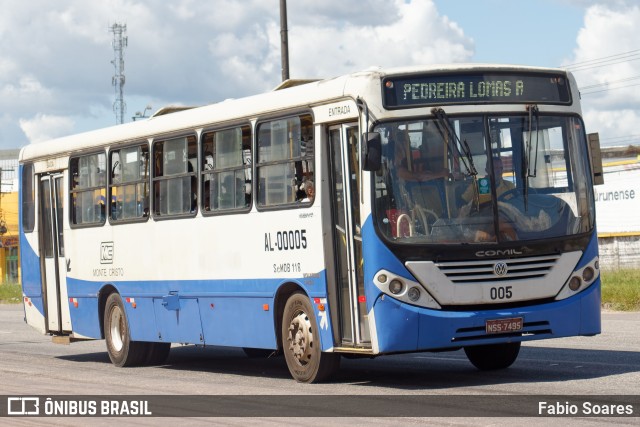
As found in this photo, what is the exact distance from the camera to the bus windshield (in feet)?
43.9

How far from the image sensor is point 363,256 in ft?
44.3

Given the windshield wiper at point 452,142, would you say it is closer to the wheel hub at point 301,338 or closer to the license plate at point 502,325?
the license plate at point 502,325

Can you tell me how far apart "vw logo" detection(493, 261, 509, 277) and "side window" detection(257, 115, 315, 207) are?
2.16m

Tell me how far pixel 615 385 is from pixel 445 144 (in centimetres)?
287

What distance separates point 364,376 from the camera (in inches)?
604

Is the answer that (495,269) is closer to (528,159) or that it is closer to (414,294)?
(414,294)

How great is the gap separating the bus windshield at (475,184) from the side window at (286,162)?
1.24 m

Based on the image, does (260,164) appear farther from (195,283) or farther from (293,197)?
(195,283)

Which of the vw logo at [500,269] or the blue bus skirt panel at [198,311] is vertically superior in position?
the vw logo at [500,269]

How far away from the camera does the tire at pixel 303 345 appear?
14281 millimetres

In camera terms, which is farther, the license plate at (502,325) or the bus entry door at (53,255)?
the bus entry door at (53,255)

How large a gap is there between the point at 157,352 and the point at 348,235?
6.24m

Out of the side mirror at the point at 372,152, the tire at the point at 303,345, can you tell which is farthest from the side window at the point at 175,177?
the side mirror at the point at 372,152

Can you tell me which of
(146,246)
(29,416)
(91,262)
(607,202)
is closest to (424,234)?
(29,416)
